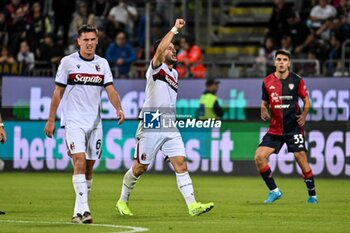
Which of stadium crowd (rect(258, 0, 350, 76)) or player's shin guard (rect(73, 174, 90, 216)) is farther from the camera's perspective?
stadium crowd (rect(258, 0, 350, 76))

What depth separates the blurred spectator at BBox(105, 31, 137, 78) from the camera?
97.5ft

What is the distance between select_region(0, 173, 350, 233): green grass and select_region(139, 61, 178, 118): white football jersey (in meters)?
1.49

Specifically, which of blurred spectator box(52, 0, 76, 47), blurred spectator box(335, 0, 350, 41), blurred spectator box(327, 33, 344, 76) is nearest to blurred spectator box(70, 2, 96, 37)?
blurred spectator box(52, 0, 76, 47)

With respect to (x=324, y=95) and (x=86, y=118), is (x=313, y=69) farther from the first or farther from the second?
(x=86, y=118)

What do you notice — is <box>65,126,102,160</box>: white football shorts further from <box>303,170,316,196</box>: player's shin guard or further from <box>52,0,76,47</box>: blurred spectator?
<box>52,0,76,47</box>: blurred spectator

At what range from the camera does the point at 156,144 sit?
1559 centimetres

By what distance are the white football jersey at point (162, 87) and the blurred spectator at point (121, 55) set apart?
14.0 metres

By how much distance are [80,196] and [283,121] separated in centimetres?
532

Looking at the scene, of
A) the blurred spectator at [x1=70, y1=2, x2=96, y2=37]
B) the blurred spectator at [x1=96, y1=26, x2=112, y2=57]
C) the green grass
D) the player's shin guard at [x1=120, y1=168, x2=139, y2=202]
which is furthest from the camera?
the blurred spectator at [x1=70, y1=2, x2=96, y2=37]

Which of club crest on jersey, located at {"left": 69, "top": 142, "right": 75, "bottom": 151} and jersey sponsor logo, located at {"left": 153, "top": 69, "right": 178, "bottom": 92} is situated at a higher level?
jersey sponsor logo, located at {"left": 153, "top": 69, "right": 178, "bottom": 92}

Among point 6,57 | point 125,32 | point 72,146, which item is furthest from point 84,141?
point 125,32

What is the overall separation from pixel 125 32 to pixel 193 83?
17.0 feet

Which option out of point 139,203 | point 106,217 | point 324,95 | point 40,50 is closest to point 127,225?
point 106,217

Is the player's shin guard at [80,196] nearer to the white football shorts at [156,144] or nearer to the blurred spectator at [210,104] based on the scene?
the white football shorts at [156,144]
